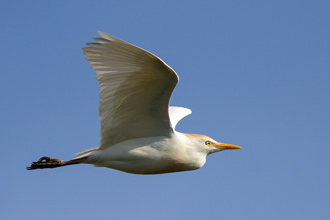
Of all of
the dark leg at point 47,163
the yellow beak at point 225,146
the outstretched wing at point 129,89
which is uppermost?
the outstretched wing at point 129,89

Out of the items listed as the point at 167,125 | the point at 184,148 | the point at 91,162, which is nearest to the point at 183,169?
the point at 184,148

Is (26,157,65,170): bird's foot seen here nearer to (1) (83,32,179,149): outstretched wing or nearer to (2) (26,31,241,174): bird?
(2) (26,31,241,174): bird

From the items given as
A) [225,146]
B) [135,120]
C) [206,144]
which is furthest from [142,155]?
[225,146]

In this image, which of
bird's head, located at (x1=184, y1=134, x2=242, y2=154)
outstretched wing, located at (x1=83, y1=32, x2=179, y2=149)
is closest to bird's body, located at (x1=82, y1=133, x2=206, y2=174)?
outstretched wing, located at (x1=83, y1=32, x2=179, y2=149)

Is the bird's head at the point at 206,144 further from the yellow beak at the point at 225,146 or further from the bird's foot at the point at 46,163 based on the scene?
the bird's foot at the point at 46,163

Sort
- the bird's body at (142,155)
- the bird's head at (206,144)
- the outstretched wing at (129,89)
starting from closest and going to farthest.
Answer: the outstretched wing at (129,89)
the bird's body at (142,155)
the bird's head at (206,144)

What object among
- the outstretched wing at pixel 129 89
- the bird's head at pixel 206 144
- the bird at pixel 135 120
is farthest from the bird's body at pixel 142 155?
the bird's head at pixel 206 144

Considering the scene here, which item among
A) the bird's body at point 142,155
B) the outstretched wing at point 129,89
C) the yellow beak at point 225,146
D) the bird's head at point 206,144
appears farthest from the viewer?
the yellow beak at point 225,146

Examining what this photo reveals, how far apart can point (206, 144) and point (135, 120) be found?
5.28ft

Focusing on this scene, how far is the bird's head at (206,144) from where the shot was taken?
29.8ft

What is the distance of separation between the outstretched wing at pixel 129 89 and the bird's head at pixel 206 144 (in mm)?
753

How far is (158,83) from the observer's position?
300 inches

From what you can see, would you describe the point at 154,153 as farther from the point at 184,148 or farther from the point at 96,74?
the point at 96,74

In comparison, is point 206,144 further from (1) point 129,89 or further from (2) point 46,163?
(2) point 46,163
